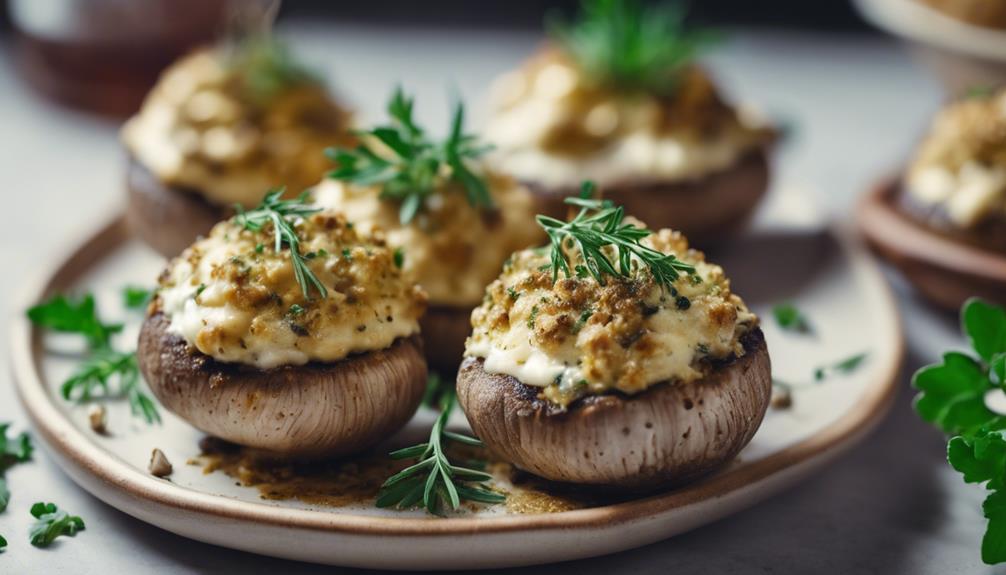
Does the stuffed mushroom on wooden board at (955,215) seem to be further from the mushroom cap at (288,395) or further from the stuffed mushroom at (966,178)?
the mushroom cap at (288,395)

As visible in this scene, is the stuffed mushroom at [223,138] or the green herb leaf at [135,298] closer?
the green herb leaf at [135,298]

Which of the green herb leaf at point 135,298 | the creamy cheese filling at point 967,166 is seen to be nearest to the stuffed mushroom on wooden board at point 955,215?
the creamy cheese filling at point 967,166

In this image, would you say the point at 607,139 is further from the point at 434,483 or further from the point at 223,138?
the point at 434,483

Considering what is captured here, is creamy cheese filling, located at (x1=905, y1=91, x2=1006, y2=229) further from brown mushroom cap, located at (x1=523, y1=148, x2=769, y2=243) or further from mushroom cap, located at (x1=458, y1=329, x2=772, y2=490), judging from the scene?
mushroom cap, located at (x1=458, y1=329, x2=772, y2=490)

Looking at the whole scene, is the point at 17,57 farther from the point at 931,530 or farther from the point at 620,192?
the point at 931,530

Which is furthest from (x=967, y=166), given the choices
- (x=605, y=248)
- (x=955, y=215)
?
(x=605, y=248)

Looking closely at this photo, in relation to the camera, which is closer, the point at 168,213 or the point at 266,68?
the point at 168,213
